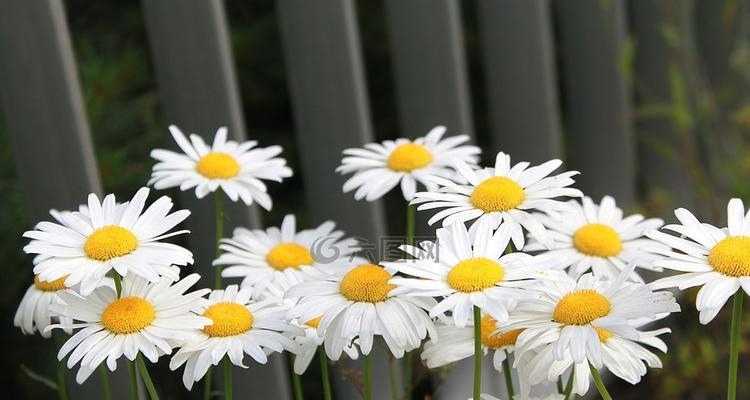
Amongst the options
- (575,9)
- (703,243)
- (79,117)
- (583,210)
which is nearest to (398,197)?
(575,9)

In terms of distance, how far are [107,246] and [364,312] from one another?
17cm

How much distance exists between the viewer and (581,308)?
584 millimetres

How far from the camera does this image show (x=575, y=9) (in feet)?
5.91

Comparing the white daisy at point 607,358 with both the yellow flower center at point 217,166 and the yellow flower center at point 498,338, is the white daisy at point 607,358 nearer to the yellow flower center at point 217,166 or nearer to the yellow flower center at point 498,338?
the yellow flower center at point 498,338

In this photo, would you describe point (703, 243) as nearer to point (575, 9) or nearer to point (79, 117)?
point (79, 117)

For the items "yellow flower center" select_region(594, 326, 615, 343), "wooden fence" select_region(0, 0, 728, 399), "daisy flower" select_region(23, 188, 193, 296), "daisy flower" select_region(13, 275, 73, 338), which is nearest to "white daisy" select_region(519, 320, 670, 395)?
"yellow flower center" select_region(594, 326, 615, 343)

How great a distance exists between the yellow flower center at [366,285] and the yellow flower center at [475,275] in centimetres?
5

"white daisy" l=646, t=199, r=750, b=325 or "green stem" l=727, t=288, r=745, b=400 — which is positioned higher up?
"white daisy" l=646, t=199, r=750, b=325

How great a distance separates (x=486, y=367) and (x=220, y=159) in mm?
747

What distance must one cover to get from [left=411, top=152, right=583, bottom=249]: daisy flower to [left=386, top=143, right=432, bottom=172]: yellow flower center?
0.14 meters

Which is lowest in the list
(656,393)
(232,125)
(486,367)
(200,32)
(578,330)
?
(656,393)

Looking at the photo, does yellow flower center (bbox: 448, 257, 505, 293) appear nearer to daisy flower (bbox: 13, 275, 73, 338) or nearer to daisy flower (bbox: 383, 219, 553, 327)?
daisy flower (bbox: 383, 219, 553, 327)

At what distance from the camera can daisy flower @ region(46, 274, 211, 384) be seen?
58 cm

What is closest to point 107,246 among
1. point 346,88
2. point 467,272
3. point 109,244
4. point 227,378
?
point 109,244
